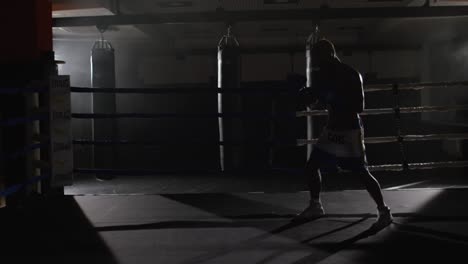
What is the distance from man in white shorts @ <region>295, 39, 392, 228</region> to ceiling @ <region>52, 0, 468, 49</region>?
432cm

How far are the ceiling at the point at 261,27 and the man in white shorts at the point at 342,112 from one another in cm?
432

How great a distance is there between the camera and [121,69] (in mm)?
11945

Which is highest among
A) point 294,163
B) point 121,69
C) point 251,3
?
point 251,3

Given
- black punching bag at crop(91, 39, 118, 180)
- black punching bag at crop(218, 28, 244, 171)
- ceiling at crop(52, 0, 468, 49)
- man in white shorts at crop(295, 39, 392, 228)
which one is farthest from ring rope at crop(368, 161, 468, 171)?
black punching bag at crop(91, 39, 118, 180)

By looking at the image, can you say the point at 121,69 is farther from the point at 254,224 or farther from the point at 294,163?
the point at 254,224

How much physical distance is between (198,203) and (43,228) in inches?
51.4

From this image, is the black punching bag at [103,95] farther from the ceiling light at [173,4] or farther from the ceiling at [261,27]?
the ceiling light at [173,4]

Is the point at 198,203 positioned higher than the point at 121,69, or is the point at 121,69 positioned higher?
the point at 121,69

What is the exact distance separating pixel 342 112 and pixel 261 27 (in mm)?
7477

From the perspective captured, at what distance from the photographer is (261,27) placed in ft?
35.0

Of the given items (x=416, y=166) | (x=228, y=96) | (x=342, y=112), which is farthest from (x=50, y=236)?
(x=228, y=96)

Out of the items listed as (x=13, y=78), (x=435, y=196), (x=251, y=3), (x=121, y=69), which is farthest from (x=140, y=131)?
(x=435, y=196)

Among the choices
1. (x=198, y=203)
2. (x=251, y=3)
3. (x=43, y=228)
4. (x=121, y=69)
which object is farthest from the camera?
(x=121, y=69)

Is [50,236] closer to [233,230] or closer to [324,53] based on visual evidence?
[233,230]
